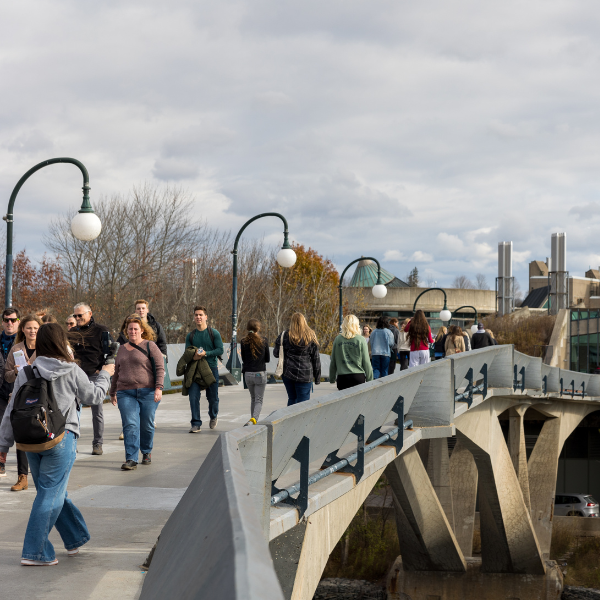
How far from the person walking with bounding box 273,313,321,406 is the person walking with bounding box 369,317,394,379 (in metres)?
4.39

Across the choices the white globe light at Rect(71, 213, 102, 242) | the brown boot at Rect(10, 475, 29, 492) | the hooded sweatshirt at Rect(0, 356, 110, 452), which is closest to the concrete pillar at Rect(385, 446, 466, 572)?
the brown boot at Rect(10, 475, 29, 492)

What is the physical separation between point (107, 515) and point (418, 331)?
9207mm

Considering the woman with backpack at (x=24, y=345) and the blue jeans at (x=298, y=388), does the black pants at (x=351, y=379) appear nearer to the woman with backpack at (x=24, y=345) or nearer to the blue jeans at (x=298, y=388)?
the blue jeans at (x=298, y=388)

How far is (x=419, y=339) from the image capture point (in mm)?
14859

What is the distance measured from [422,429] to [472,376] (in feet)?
12.6

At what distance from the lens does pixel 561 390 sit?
89.9ft

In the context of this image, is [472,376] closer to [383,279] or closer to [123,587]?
[123,587]

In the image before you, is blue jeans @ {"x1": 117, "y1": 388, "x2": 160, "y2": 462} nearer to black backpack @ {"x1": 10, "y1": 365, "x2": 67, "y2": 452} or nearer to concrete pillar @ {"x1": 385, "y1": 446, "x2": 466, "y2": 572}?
concrete pillar @ {"x1": 385, "y1": 446, "x2": 466, "y2": 572}

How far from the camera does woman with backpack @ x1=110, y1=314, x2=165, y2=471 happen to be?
28.2 feet

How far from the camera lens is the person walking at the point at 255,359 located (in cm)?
1168

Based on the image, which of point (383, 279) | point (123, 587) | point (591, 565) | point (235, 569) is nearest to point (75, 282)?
point (591, 565)

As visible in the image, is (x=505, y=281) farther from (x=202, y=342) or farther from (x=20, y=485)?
(x=20, y=485)

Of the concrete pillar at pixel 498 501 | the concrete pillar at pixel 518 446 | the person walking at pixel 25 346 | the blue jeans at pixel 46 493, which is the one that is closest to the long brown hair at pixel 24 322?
the person walking at pixel 25 346

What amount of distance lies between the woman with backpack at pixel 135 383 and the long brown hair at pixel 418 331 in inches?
279
